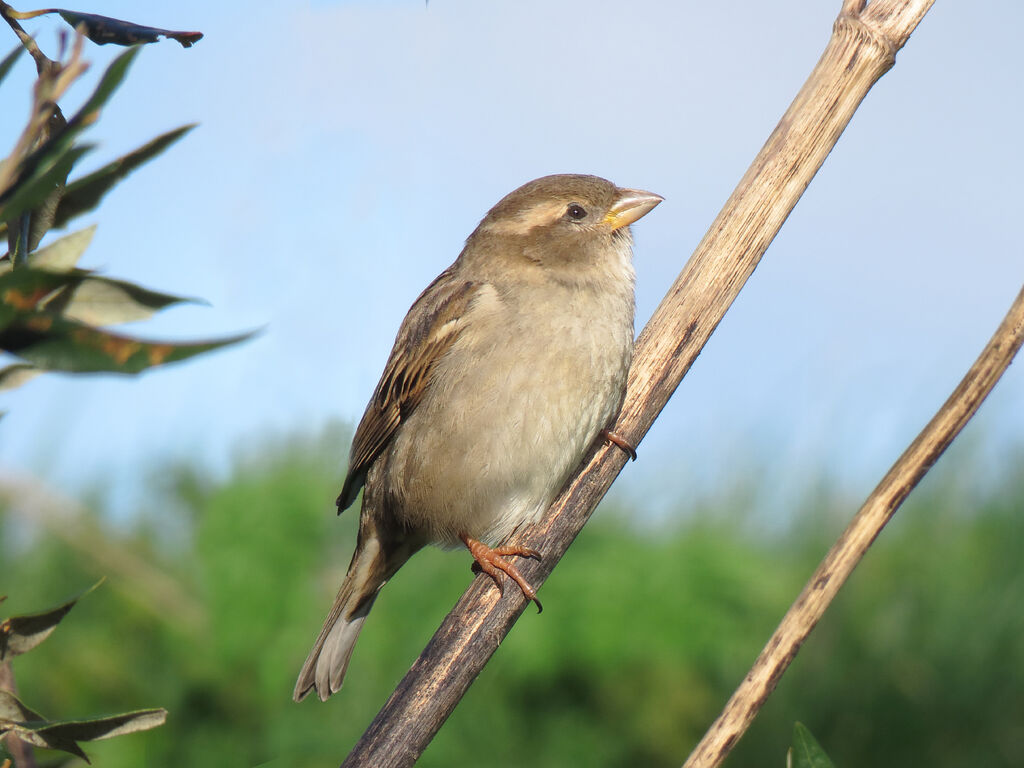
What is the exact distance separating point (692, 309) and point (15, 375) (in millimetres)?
1891

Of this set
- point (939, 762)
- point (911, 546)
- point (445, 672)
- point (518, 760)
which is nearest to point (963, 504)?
point (911, 546)

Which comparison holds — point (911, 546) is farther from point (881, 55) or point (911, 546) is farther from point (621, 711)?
point (881, 55)

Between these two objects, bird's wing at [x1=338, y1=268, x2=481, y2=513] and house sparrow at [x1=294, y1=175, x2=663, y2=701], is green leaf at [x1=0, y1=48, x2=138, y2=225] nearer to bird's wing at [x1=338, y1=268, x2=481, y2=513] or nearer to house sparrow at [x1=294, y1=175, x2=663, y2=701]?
house sparrow at [x1=294, y1=175, x2=663, y2=701]

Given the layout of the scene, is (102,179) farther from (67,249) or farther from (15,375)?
(15,375)

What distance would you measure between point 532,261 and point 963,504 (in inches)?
101

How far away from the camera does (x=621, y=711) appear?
4.71 m

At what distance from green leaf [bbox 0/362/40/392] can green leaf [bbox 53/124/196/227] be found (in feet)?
Result: 0.68

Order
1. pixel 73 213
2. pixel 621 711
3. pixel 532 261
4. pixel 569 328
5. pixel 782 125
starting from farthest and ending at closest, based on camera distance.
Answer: pixel 621 711
pixel 532 261
pixel 569 328
pixel 782 125
pixel 73 213

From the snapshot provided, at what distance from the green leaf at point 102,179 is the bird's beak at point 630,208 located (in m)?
2.74

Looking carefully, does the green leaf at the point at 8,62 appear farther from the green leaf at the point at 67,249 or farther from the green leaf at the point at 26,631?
the green leaf at the point at 26,631

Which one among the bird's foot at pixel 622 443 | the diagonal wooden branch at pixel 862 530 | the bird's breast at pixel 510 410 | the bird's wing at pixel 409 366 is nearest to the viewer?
the diagonal wooden branch at pixel 862 530

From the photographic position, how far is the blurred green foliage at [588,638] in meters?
4.46

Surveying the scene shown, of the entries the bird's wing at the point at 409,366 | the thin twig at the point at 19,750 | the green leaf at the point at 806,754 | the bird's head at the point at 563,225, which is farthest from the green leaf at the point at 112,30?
the bird's head at the point at 563,225

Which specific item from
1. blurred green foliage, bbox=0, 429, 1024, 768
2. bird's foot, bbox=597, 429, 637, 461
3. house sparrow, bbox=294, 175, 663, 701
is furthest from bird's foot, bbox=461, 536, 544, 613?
blurred green foliage, bbox=0, 429, 1024, 768
